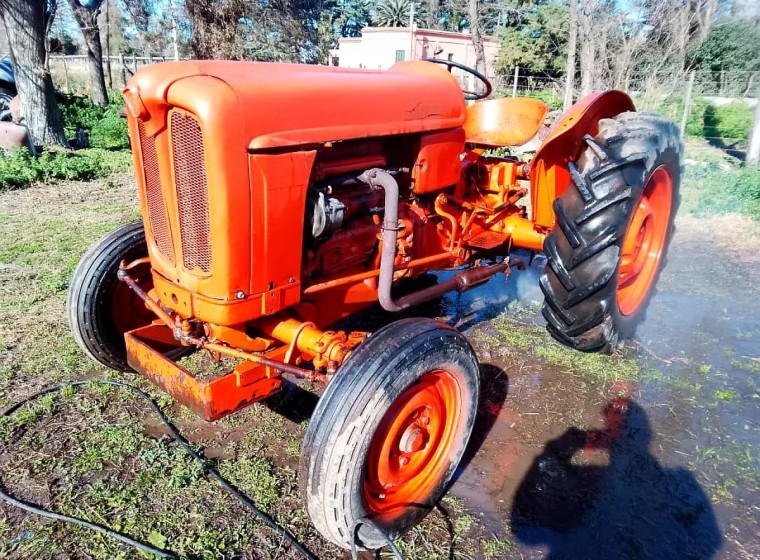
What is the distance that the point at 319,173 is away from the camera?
2498 mm

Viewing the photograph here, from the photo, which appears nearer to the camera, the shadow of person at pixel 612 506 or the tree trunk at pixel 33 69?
the shadow of person at pixel 612 506

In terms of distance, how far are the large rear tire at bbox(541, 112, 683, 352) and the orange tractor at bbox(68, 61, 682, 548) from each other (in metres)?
0.01

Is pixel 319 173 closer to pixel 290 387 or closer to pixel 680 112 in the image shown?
pixel 290 387

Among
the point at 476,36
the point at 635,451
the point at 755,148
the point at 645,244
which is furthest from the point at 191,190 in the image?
the point at 476,36

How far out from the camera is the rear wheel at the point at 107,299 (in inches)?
117

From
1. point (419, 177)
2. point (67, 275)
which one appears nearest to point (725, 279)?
point (419, 177)

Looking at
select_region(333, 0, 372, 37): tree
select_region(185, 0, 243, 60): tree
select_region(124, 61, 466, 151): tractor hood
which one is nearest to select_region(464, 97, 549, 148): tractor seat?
select_region(124, 61, 466, 151): tractor hood

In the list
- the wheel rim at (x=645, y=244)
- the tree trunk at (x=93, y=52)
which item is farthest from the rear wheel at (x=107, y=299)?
the tree trunk at (x=93, y=52)

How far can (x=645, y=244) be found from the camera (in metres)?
3.99

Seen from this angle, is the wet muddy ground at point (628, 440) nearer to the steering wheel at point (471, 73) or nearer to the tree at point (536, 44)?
the steering wheel at point (471, 73)

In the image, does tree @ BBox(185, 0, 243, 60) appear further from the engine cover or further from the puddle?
the engine cover

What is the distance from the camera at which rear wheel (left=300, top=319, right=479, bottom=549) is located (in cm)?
204

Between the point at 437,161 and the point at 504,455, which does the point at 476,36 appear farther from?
the point at 504,455

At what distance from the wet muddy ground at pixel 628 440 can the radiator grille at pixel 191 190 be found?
1585mm
